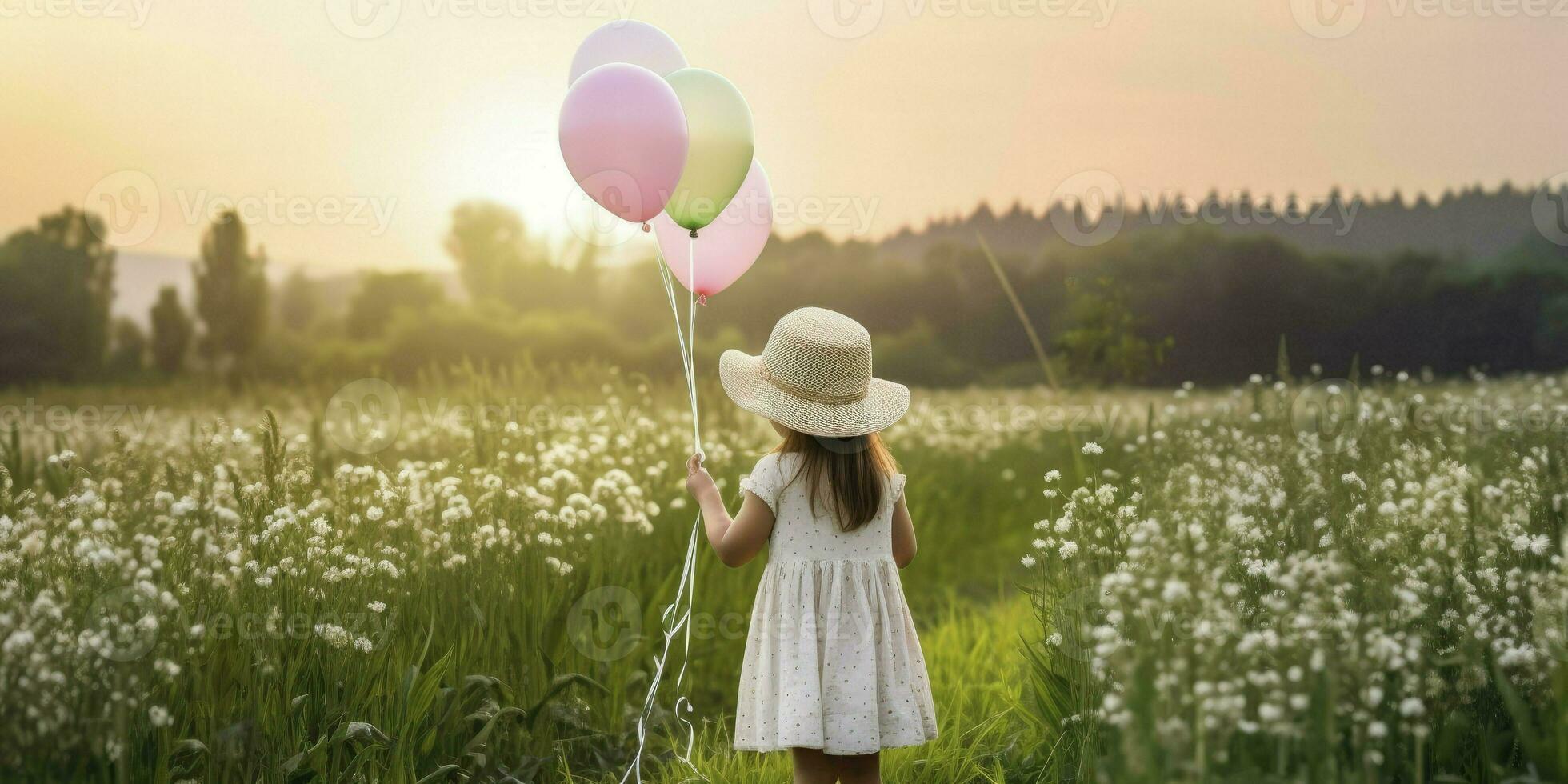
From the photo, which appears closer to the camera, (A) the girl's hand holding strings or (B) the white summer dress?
(B) the white summer dress

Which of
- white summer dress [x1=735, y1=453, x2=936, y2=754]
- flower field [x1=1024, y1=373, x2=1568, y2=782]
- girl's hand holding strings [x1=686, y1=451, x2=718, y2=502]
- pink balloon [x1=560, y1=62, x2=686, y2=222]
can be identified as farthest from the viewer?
pink balloon [x1=560, y1=62, x2=686, y2=222]

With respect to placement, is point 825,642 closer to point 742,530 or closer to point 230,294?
point 742,530

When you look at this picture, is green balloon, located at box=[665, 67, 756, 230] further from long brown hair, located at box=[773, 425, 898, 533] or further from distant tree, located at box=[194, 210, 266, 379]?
distant tree, located at box=[194, 210, 266, 379]

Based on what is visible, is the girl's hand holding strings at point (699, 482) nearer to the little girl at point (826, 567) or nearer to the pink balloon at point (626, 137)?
the little girl at point (826, 567)

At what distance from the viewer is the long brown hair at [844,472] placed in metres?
3.59

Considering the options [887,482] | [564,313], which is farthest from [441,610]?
[564,313]

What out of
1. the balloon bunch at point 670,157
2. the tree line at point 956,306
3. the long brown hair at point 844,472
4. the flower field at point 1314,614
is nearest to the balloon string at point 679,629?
the balloon bunch at point 670,157

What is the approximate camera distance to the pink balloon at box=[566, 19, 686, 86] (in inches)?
186

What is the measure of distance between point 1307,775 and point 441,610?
3.19 m

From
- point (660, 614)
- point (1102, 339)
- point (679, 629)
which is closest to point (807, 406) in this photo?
point (679, 629)

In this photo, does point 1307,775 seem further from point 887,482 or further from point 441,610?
point 441,610

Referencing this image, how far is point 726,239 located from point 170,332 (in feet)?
50.7

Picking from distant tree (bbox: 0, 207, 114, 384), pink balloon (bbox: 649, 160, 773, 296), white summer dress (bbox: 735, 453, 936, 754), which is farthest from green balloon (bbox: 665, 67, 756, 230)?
distant tree (bbox: 0, 207, 114, 384)

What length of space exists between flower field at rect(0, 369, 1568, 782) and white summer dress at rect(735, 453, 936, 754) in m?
0.65
